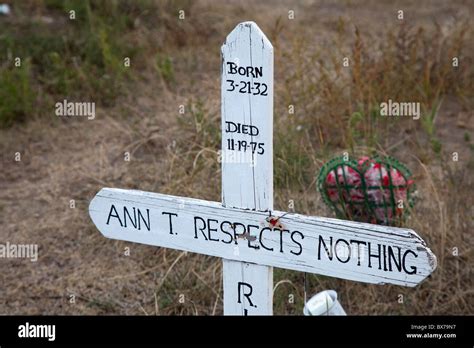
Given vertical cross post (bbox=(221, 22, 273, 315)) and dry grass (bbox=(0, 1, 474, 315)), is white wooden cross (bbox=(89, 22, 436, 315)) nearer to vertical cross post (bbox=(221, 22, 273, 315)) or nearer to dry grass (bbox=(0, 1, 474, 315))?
vertical cross post (bbox=(221, 22, 273, 315))

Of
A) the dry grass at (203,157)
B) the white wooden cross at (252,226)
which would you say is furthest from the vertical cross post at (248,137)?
the dry grass at (203,157)

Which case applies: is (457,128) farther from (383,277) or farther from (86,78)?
(383,277)

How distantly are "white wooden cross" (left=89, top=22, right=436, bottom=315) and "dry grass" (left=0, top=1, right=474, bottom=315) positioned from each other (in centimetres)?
95

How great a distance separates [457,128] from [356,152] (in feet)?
3.37

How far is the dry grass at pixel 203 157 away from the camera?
3414 mm

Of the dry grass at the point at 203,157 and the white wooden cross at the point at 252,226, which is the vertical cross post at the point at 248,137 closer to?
the white wooden cross at the point at 252,226

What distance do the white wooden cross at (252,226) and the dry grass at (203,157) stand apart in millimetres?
949

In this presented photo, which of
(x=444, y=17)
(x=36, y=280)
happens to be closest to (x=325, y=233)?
(x=36, y=280)

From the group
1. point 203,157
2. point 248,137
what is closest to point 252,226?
point 248,137

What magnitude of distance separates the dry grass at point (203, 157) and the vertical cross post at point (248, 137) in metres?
0.95

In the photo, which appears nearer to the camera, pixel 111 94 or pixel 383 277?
pixel 383 277

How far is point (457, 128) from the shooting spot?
4738 millimetres

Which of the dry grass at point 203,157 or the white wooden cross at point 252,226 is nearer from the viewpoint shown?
the white wooden cross at point 252,226

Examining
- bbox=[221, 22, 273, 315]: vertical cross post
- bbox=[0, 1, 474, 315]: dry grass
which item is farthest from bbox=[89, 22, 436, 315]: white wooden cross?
bbox=[0, 1, 474, 315]: dry grass
